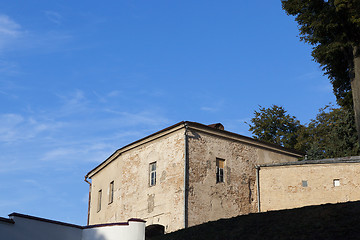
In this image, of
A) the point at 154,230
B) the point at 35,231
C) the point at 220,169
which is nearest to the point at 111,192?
the point at 154,230

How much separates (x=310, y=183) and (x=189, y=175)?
6.29 m

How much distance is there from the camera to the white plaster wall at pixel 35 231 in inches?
680

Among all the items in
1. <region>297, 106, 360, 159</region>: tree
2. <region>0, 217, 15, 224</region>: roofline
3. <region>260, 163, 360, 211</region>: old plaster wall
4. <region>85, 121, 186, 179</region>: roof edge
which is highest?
<region>297, 106, 360, 159</region>: tree

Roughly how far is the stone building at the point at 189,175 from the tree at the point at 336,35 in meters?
6.15

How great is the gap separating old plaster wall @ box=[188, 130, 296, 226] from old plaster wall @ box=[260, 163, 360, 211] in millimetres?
1063

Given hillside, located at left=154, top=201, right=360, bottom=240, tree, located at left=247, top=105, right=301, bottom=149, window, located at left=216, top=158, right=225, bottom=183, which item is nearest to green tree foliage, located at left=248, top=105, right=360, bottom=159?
tree, located at left=247, top=105, right=301, bottom=149

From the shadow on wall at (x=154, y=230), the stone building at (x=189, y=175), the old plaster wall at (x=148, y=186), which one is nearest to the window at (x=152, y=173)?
the stone building at (x=189, y=175)

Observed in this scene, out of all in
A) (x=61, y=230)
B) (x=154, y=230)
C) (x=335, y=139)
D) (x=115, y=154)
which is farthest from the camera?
(x=335, y=139)

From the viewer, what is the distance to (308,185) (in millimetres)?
26719

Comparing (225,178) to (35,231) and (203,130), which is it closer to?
(203,130)

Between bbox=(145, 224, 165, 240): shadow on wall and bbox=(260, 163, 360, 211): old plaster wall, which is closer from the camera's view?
bbox=(260, 163, 360, 211): old plaster wall

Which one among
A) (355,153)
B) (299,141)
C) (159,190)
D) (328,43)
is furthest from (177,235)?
(299,141)

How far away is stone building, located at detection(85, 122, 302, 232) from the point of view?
26.4m

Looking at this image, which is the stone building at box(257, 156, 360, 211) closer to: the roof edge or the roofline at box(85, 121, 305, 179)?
the roofline at box(85, 121, 305, 179)
